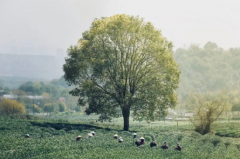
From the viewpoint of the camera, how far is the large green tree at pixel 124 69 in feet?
80.8

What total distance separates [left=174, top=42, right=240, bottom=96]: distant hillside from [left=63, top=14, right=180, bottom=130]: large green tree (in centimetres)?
4842

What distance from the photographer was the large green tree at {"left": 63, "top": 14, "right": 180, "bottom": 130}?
2462cm

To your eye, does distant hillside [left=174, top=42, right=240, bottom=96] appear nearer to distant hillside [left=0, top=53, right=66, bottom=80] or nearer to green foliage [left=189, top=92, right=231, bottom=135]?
distant hillside [left=0, top=53, right=66, bottom=80]

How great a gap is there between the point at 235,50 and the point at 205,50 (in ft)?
30.0

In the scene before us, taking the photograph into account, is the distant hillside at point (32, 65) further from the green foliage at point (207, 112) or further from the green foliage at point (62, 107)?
the green foliage at point (207, 112)

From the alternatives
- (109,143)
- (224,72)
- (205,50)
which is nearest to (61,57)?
(205,50)

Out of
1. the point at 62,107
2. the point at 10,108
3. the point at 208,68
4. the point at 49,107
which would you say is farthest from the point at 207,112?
the point at 208,68

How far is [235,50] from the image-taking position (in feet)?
329

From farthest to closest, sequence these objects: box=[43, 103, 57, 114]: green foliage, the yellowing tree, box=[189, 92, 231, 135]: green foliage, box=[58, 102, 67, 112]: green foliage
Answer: box=[58, 102, 67, 112]: green foliage, box=[43, 103, 57, 114]: green foliage, the yellowing tree, box=[189, 92, 231, 135]: green foliage

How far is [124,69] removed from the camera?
2564 cm

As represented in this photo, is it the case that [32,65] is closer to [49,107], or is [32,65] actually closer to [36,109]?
[49,107]

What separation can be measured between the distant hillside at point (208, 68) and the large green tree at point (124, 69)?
159 ft

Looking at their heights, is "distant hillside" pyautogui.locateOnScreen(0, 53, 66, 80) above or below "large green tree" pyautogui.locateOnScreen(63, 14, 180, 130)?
above

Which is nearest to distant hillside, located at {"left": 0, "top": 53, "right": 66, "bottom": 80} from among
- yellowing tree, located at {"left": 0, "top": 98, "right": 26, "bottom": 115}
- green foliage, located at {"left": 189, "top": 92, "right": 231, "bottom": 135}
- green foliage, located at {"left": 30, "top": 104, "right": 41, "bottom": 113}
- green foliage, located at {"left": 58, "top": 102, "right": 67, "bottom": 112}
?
green foliage, located at {"left": 58, "top": 102, "right": 67, "bottom": 112}
